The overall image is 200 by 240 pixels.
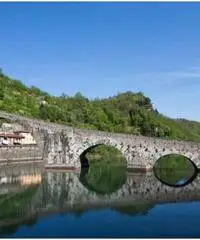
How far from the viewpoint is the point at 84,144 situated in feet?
135

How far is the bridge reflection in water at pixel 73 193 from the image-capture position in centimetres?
2497

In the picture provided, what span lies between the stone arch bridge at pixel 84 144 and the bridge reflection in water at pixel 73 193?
1581mm

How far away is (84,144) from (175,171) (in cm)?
862

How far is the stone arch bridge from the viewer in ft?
130

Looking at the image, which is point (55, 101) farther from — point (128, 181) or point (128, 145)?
point (128, 181)

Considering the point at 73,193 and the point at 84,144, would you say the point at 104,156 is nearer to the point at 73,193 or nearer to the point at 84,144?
the point at 84,144

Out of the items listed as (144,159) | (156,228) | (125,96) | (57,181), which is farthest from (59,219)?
(125,96)

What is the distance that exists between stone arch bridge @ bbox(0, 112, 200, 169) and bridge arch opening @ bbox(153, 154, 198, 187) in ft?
4.97

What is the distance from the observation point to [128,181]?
1389 inches

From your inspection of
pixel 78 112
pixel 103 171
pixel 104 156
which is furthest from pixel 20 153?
pixel 78 112

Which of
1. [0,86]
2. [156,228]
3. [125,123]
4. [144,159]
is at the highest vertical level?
[0,86]

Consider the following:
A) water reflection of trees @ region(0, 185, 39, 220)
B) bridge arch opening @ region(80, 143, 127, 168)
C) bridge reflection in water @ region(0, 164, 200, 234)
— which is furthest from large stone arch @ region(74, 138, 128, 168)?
water reflection of trees @ region(0, 185, 39, 220)

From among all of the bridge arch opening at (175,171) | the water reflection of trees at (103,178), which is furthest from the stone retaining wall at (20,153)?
the bridge arch opening at (175,171)

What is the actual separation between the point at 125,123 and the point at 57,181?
27.9 meters
